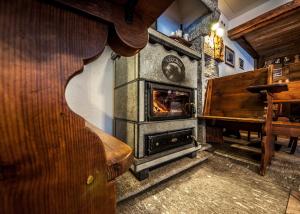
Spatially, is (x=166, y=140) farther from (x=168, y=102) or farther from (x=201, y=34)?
(x=201, y=34)

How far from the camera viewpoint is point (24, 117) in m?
0.28

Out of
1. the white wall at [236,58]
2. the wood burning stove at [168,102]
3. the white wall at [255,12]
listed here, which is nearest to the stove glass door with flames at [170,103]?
the wood burning stove at [168,102]

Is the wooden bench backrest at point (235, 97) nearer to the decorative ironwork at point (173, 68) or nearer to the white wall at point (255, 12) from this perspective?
the decorative ironwork at point (173, 68)

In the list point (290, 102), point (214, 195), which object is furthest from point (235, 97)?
point (214, 195)

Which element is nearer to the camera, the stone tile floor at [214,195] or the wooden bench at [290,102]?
the stone tile floor at [214,195]

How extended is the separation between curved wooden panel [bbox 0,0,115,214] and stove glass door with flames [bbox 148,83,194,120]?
112 cm

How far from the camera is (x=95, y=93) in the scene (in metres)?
1.84

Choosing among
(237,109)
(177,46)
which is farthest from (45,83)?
(237,109)

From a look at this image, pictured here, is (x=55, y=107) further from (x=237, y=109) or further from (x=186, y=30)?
(x=186, y=30)

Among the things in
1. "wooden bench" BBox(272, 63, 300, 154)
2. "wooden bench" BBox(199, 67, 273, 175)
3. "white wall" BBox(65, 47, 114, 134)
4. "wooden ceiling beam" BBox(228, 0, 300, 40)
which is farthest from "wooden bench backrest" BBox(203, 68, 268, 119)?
"wooden ceiling beam" BBox(228, 0, 300, 40)

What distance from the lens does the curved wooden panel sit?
0.88 ft

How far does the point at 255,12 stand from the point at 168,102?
3.84m

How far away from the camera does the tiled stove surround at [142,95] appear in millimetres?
1394

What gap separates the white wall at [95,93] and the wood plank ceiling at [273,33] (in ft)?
12.0
